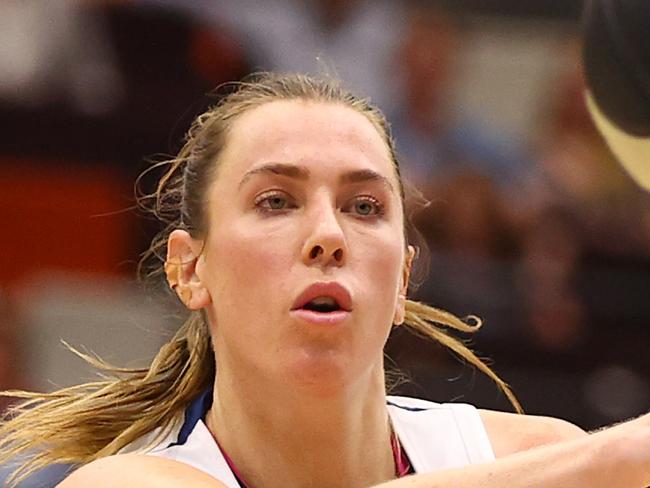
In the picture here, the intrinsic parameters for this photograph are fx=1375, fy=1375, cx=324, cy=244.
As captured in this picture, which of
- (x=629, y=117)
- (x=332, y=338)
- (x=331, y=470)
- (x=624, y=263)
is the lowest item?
(x=624, y=263)

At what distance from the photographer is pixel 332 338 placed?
6.83ft

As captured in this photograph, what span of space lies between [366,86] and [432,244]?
2.59ft

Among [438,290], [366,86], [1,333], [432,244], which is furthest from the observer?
[366,86]

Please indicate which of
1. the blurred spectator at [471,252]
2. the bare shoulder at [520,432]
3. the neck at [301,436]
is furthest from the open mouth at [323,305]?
the blurred spectator at [471,252]

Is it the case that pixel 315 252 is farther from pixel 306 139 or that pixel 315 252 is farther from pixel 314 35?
pixel 314 35

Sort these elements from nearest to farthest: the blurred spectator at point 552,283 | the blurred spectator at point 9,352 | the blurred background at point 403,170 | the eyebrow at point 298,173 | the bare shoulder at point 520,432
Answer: the eyebrow at point 298,173 → the bare shoulder at point 520,432 → the blurred spectator at point 9,352 → the blurred background at point 403,170 → the blurred spectator at point 552,283

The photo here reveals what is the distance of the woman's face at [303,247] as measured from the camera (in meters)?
2.09

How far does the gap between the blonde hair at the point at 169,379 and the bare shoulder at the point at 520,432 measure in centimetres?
8

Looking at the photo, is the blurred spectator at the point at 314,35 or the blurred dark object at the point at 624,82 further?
the blurred spectator at the point at 314,35

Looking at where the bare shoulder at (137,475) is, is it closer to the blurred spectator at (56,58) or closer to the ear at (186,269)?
the ear at (186,269)

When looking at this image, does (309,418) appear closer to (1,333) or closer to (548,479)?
(548,479)

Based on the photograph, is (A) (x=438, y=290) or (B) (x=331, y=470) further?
(A) (x=438, y=290)

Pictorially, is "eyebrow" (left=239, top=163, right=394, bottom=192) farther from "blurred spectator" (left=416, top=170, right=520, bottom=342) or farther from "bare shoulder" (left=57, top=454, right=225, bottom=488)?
"blurred spectator" (left=416, top=170, right=520, bottom=342)

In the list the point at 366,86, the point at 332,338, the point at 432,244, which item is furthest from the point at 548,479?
the point at 366,86
